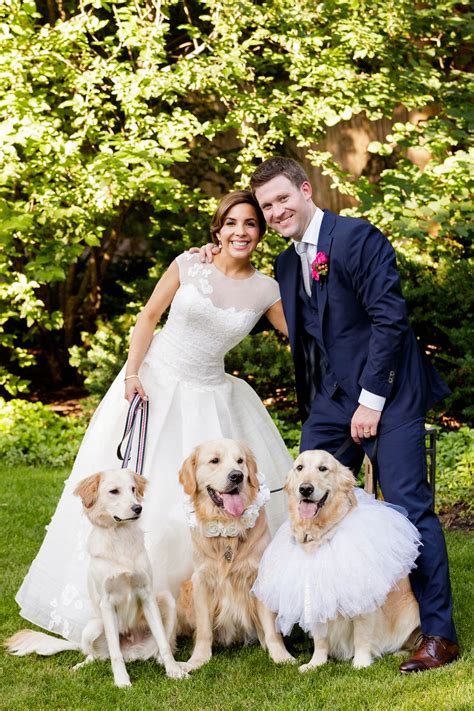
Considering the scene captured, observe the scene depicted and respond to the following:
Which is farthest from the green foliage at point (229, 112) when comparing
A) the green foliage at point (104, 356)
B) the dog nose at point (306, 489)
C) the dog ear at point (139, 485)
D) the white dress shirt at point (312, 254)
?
the dog nose at point (306, 489)

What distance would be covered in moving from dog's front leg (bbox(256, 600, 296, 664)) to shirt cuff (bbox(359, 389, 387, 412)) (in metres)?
0.93

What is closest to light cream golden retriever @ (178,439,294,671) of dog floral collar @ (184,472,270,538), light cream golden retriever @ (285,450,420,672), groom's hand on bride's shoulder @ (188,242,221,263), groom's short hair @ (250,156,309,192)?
dog floral collar @ (184,472,270,538)

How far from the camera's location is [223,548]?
3.62 m

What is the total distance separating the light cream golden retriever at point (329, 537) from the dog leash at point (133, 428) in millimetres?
849

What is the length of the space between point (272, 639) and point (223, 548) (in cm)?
41

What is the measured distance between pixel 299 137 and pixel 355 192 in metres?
0.69

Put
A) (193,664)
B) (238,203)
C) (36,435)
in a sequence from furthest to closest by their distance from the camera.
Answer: (36,435), (238,203), (193,664)

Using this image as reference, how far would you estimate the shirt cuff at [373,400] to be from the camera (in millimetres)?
3432

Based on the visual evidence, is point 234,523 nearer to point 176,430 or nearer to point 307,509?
point 307,509

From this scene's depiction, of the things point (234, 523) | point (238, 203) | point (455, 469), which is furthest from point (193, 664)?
point (455, 469)

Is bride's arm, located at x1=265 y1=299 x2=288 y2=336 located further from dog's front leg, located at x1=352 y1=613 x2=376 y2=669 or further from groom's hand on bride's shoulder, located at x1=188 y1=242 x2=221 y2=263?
dog's front leg, located at x1=352 y1=613 x2=376 y2=669

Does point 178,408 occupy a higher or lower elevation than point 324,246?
lower

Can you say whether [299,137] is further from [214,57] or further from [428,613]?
[428,613]

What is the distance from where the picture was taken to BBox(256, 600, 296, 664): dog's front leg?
138 inches
